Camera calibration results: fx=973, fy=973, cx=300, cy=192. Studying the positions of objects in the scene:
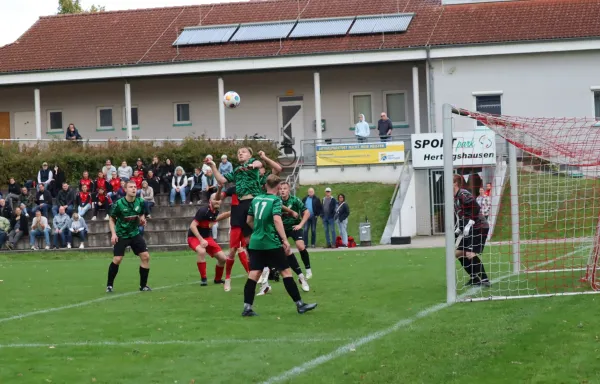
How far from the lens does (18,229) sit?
31.1 metres

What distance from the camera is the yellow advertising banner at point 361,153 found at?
118ft

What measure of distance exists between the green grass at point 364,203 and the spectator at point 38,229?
854cm

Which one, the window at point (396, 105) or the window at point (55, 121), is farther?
the window at point (55, 121)

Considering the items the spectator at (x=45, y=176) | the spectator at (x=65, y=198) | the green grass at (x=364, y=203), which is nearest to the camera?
the green grass at (x=364, y=203)

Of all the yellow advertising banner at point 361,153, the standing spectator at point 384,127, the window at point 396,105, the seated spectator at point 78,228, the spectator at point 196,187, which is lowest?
the seated spectator at point 78,228

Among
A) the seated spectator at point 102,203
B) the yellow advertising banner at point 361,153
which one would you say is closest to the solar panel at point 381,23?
the yellow advertising banner at point 361,153

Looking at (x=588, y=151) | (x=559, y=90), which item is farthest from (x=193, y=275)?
(x=559, y=90)

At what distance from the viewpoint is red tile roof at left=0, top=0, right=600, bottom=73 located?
39375mm

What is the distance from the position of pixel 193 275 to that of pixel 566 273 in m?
7.70

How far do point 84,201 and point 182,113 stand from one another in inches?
530

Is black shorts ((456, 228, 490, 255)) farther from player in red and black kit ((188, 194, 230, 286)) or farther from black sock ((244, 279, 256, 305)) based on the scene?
player in red and black kit ((188, 194, 230, 286))

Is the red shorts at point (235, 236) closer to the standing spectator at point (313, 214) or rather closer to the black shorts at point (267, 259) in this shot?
the black shorts at point (267, 259)

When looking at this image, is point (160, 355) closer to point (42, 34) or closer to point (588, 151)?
point (588, 151)

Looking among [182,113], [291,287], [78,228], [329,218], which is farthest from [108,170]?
[291,287]
